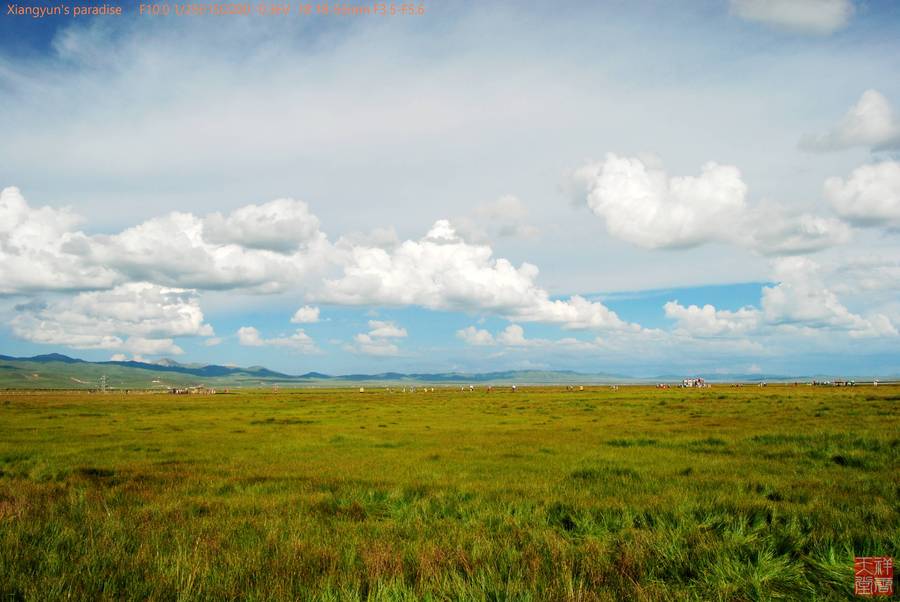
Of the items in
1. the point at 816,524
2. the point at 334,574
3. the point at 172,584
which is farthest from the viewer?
the point at 816,524

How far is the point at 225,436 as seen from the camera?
28.3 metres

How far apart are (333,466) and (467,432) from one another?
535 inches

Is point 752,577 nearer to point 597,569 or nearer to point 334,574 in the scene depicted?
point 597,569

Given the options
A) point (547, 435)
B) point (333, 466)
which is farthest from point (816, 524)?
point (547, 435)

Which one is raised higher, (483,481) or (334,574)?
(334,574)

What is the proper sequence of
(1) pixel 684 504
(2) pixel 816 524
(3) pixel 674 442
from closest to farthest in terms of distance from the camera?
(2) pixel 816 524, (1) pixel 684 504, (3) pixel 674 442

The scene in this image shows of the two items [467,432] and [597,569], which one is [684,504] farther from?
[467,432]

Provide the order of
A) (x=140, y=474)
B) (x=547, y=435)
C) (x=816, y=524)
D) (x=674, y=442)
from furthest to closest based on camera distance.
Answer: (x=547, y=435)
(x=674, y=442)
(x=140, y=474)
(x=816, y=524)

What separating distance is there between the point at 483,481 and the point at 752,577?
27.0 feet

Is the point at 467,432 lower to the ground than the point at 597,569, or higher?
lower

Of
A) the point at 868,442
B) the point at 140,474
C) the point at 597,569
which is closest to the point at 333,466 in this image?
the point at 140,474

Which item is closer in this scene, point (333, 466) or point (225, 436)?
point (333, 466)

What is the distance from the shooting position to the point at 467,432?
29.2 metres

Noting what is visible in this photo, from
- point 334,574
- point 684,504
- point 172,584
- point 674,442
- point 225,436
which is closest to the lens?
point 172,584
